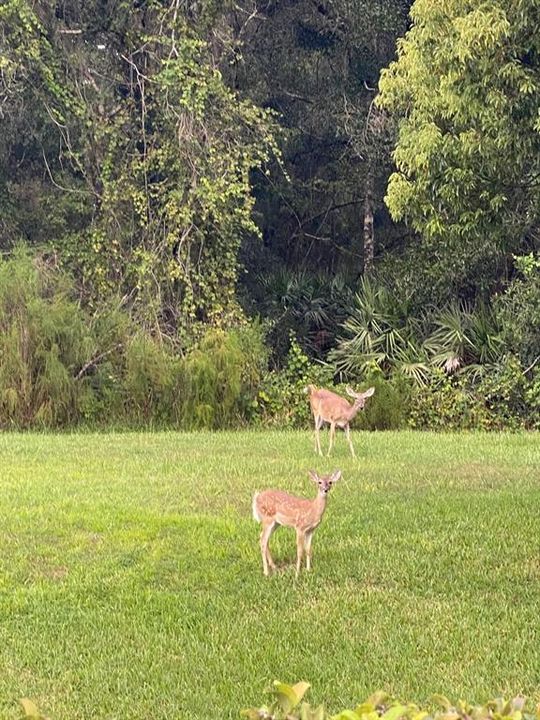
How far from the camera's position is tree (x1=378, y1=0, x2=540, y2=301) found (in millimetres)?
8594

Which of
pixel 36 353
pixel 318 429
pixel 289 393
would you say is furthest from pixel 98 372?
pixel 318 429

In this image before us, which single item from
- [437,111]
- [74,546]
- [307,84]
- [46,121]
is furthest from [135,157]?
[74,546]

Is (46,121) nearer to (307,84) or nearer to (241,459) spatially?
(307,84)

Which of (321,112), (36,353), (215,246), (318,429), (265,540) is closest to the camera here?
(265,540)

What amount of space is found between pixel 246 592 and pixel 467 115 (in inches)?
187

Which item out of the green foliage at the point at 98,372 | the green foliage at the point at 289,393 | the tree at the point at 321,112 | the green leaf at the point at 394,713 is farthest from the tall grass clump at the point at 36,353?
the green leaf at the point at 394,713

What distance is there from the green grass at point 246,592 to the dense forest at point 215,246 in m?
4.96

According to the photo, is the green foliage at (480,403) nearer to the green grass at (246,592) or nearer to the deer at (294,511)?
the green grass at (246,592)

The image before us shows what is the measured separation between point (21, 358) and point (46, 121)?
6.09m

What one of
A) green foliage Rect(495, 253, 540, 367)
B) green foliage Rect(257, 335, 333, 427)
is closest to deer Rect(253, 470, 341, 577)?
green foliage Rect(257, 335, 333, 427)

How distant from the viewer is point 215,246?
61.9ft

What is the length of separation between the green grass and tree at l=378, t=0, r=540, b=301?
9.13ft

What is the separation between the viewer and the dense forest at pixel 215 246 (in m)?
16.5

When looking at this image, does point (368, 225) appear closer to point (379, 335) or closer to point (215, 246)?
point (379, 335)
